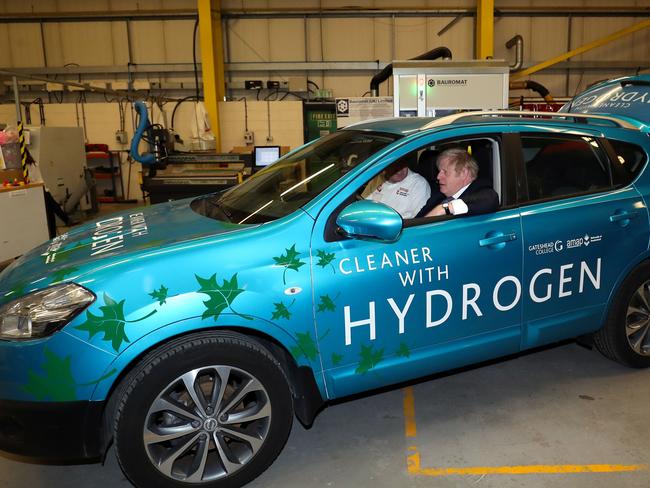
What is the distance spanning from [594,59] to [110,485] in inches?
621

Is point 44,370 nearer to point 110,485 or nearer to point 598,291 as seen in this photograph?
point 110,485

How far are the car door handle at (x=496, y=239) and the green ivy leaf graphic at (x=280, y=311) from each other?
3.32 feet

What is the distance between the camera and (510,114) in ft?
10.3

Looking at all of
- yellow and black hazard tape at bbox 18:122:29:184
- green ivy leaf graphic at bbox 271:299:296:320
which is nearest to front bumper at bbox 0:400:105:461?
green ivy leaf graphic at bbox 271:299:296:320

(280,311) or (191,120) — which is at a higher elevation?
(191,120)

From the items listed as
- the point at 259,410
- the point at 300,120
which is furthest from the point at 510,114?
the point at 300,120

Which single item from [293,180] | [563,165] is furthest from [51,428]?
[563,165]

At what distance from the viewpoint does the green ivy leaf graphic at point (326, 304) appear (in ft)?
7.43

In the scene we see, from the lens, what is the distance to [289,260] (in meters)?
2.22

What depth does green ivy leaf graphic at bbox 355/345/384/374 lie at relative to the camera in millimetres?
2408

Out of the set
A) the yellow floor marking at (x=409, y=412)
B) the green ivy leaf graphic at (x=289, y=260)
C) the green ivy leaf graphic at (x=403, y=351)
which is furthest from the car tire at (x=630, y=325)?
the green ivy leaf graphic at (x=289, y=260)

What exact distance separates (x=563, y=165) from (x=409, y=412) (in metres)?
1.62

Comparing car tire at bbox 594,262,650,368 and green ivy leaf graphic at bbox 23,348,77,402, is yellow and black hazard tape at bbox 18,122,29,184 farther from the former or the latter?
car tire at bbox 594,262,650,368

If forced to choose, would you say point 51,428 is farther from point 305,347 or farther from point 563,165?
point 563,165
